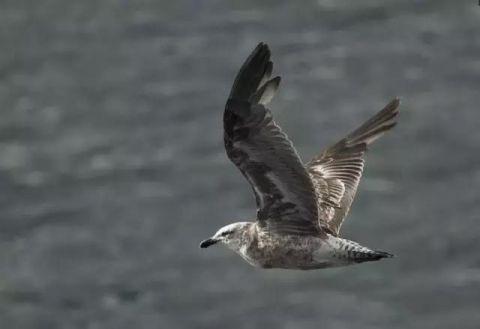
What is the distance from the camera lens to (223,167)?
→ 885 inches

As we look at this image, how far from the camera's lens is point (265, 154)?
12.7m

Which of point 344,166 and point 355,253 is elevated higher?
point 344,166

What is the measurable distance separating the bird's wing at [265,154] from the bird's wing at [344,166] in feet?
3.55

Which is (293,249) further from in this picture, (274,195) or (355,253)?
(355,253)

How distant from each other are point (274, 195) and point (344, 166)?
2.38m

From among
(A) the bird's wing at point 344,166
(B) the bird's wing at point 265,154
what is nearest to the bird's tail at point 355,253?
(B) the bird's wing at point 265,154

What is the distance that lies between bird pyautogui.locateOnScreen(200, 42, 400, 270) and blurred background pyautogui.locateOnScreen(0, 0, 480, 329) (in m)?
5.99

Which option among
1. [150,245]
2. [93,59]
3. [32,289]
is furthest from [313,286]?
[93,59]

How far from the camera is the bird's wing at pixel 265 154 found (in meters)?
12.3

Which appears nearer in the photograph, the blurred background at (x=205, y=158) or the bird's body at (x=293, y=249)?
the bird's body at (x=293, y=249)

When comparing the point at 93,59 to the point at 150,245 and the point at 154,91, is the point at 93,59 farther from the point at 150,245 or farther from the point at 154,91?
the point at 150,245

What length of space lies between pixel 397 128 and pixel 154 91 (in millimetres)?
4072

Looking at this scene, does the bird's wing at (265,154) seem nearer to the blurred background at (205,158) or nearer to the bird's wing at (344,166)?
the bird's wing at (344,166)

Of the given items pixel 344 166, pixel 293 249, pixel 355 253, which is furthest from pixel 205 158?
pixel 355 253
